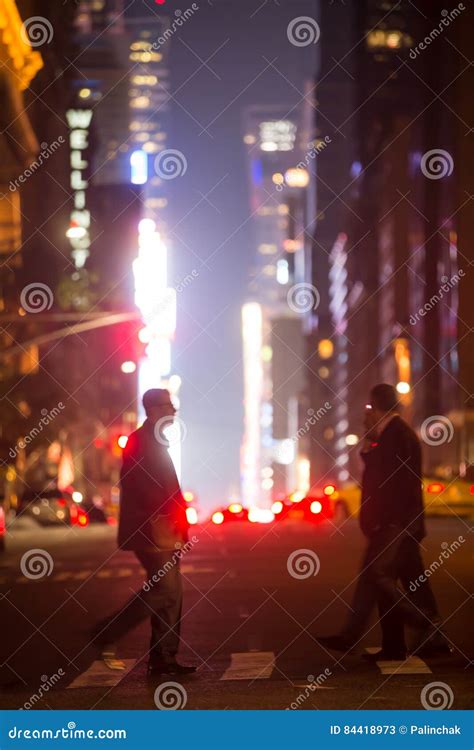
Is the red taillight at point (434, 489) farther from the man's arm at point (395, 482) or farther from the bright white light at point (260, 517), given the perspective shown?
the man's arm at point (395, 482)

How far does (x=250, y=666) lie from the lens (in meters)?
9.75

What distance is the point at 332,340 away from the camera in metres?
183

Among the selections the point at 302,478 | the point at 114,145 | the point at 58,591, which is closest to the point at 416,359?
the point at 114,145

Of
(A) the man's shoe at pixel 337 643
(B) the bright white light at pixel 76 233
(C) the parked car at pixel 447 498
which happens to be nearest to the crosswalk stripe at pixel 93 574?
(A) the man's shoe at pixel 337 643

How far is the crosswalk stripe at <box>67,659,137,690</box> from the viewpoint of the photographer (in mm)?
9055

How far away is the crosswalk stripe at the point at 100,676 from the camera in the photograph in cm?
905

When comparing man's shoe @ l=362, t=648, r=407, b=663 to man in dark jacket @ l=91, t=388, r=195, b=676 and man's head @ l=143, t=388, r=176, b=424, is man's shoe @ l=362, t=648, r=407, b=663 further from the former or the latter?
man's head @ l=143, t=388, r=176, b=424

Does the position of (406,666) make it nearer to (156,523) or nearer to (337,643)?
(337,643)

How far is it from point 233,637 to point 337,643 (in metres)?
1.57

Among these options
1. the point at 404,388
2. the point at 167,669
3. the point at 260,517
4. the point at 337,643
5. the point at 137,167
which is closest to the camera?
the point at 167,669

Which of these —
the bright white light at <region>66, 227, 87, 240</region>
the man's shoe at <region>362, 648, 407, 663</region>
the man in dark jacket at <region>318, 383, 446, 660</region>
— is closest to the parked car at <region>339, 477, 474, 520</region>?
the man in dark jacket at <region>318, 383, 446, 660</region>

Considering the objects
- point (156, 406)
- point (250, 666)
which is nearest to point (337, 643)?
point (250, 666)

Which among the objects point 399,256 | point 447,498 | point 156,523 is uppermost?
point 399,256
